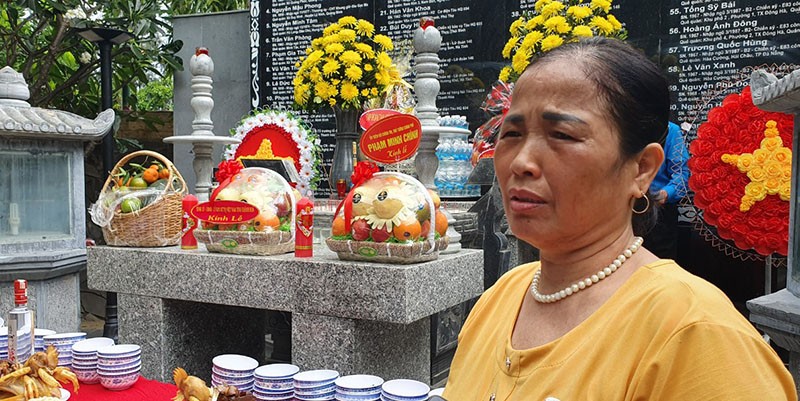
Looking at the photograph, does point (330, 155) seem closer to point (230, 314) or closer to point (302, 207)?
point (230, 314)

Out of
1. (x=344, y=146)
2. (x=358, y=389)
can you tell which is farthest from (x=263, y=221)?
(x=344, y=146)

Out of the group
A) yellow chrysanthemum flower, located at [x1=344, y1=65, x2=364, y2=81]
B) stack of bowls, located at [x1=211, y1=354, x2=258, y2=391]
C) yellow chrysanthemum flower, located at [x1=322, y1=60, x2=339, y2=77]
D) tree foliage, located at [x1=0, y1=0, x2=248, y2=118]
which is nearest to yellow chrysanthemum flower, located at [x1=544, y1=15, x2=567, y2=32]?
yellow chrysanthemum flower, located at [x1=344, y1=65, x2=364, y2=81]

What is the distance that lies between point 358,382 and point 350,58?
6.41 feet

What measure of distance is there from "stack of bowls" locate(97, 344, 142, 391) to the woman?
1656 mm

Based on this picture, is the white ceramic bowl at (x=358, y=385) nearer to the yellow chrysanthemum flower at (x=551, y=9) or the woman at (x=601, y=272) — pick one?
the woman at (x=601, y=272)

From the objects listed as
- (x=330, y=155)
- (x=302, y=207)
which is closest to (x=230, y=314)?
(x=302, y=207)

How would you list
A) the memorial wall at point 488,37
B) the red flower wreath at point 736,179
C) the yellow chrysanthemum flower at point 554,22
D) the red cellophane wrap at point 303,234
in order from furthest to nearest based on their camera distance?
1. the memorial wall at point 488,37
2. the yellow chrysanthemum flower at point 554,22
3. the red flower wreath at point 736,179
4. the red cellophane wrap at point 303,234

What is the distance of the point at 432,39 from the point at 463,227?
3.17 feet

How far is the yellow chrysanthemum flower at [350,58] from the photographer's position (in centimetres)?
357

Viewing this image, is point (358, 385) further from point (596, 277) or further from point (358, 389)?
point (596, 277)

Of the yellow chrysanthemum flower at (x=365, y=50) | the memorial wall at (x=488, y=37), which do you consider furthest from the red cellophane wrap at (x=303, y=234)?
the memorial wall at (x=488, y=37)

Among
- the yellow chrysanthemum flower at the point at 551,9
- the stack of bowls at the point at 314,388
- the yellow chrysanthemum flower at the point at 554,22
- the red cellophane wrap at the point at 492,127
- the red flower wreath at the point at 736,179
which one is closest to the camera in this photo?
the stack of bowls at the point at 314,388

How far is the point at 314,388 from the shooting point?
2.15m

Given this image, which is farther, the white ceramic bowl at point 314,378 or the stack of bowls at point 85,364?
the stack of bowls at point 85,364
